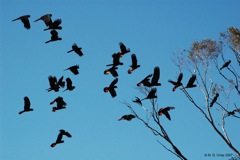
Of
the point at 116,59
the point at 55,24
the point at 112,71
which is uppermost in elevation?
the point at 55,24

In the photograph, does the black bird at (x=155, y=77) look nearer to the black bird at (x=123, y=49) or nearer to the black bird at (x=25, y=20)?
the black bird at (x=123, y=49)

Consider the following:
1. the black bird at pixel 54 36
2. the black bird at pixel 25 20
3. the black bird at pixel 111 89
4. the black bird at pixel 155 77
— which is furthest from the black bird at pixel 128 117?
the black bird at pixel 25 20

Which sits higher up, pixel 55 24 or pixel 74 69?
pixel 55 24

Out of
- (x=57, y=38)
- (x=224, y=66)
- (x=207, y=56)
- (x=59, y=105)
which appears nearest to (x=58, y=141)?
(x=59, y=105)

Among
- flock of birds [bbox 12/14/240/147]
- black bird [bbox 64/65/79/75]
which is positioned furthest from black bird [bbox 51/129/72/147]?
black bird [bbox 64/65/79/75]

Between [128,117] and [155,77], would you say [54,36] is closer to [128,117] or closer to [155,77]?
[155,77]

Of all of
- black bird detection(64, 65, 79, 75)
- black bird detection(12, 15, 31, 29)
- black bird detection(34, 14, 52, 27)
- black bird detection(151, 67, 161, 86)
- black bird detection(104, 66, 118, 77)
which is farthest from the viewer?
black bird detection(64, 65, 79, 75)

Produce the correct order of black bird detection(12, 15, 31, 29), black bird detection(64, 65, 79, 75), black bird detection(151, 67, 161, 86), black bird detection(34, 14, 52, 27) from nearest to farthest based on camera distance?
1. black bird detection(34, 14, 52, 27)
2. black bird detection(12, 15, 31, 29)
3. black bird detection(151, 67, 161, 86)
4. black bird detection(64, 65, 79, 75)

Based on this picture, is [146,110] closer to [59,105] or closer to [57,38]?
[59,105]

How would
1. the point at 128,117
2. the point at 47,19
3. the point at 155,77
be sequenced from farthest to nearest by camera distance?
1. the point at 128,117
2. the point at 155,77
3. the point at 47,19

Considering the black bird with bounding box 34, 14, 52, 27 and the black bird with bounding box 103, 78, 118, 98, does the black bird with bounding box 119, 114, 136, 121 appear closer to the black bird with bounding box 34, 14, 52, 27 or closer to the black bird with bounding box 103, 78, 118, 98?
the black bird with bounding box 103, 78, 118, 98

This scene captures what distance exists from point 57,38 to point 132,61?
2120 mm

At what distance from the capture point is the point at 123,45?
31.8 ft

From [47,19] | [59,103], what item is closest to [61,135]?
[59,103]
